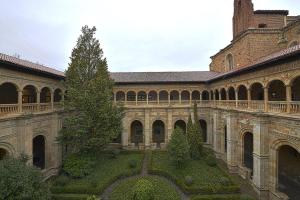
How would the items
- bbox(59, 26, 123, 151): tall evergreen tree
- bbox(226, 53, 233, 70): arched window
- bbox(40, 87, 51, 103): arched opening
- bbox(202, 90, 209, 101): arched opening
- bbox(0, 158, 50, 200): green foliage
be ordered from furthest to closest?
bbox(202, 90, 209, 101): arched opening → bbox(226, 53, 233, 70): arched window → bbox(40, 87, 51, 103): arched opening → bbox(59, 26, 123, 151): tall evergreen tree → bbox(0, 158, 50, 200): green foliage

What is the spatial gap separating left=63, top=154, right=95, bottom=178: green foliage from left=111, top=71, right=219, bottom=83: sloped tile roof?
12.7m

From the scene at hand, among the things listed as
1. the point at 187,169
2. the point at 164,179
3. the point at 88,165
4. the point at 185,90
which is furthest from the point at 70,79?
the point at 185,90

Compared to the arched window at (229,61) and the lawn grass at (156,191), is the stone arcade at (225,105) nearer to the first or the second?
the arched window at (229,61)

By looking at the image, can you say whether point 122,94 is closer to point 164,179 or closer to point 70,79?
point 70,79

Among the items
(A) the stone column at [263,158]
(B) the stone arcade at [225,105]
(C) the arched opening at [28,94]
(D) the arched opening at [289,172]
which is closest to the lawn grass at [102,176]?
(B) the stone arcade at [225,105]

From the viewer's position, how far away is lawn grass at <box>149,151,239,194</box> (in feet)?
50.7

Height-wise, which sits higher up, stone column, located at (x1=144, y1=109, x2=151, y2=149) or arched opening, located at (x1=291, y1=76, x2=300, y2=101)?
arched opening, located at (x1=291, y1=76, x2=300, y2=101)

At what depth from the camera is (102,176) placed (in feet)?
58.7

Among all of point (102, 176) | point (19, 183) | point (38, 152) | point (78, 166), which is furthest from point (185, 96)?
point (19, 183)

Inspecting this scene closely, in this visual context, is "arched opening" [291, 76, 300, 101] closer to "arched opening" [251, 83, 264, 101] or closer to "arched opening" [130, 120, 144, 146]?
"arched opening" [251, 83, 264, 101]

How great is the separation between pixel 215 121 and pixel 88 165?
15604 mm

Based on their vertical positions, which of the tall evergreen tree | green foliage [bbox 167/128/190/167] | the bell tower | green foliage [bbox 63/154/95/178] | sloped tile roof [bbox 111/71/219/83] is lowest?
green foliage [bbox 63/154/95/178]

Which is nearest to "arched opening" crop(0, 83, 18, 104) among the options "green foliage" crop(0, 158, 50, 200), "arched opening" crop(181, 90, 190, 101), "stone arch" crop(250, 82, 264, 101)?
"green foliage" crop(0, 158, 50, 200)

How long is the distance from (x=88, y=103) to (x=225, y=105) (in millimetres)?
14571
